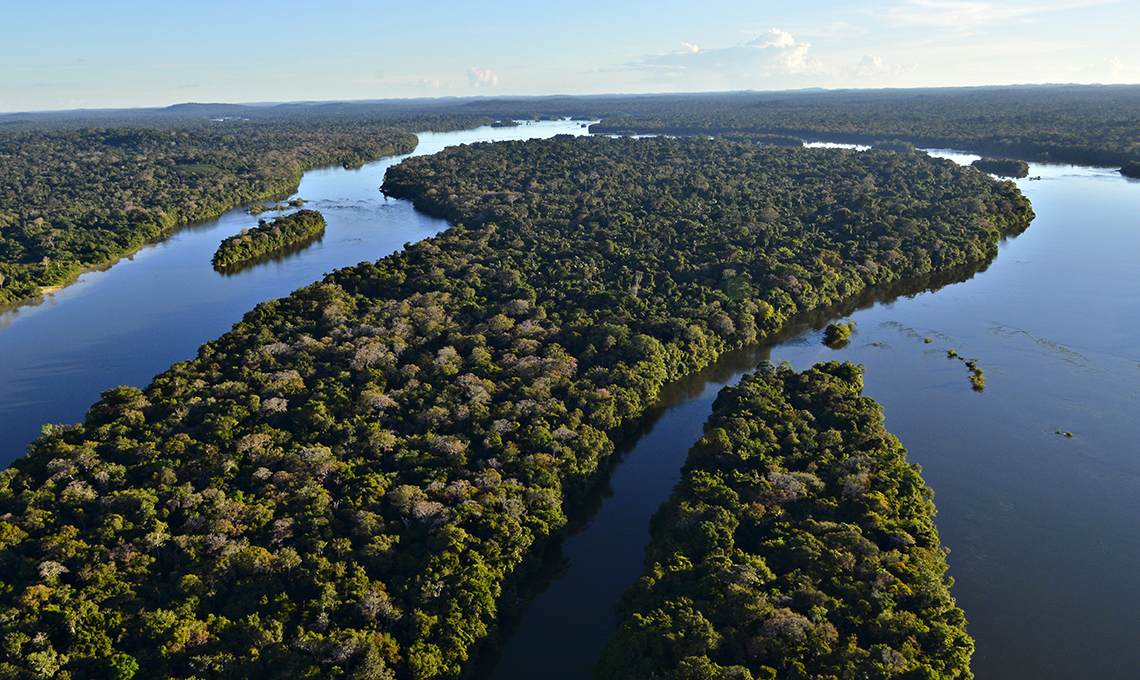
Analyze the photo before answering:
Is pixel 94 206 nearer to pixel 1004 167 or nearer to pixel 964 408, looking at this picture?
pixel 964 408

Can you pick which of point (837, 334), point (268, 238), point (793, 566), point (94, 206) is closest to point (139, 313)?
point (268, 238)

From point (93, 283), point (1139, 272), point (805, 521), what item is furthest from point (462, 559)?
point (1139, 272)

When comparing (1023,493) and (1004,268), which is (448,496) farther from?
(1004,268)

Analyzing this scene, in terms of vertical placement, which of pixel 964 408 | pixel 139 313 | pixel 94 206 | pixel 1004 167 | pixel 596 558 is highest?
pixel 1004 167

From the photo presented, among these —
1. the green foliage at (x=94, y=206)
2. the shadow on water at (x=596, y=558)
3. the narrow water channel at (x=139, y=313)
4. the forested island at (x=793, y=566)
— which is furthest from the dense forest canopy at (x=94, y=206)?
the forested island at (x=793, y=566)

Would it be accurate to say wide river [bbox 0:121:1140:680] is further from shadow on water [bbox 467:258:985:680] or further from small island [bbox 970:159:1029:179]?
small island [bbox 970:159:1029:179]

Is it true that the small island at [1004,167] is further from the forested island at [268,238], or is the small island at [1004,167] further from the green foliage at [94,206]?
the green foliage at [94,206]

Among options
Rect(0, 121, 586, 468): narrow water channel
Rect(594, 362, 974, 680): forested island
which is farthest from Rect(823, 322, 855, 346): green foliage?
Rect(0, 121, 586, 468): narrow water channel
